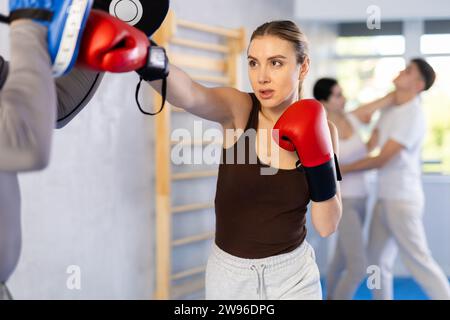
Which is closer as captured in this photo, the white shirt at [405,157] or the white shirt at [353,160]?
the white shirt at [405,157]

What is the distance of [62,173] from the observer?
3.10 m

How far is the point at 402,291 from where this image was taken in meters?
5.18

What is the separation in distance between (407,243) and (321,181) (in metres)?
2.05

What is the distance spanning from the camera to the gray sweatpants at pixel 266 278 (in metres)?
1.81

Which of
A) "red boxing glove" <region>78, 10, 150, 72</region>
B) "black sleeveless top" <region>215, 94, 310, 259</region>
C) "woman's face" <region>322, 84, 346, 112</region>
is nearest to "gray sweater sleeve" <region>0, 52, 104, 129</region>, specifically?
"red boxing glove" <region>78, 10, 150, 72</region>

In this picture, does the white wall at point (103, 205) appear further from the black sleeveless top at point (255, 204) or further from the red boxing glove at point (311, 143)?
the red boxing glove at point (311, 143)

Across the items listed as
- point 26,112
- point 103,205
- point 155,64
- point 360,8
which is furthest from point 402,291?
point 26,112

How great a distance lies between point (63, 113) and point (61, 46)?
418 mm

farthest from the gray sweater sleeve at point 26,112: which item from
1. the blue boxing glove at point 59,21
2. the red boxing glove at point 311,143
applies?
the red boxing glove at point 311,143

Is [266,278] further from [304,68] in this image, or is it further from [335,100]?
[335,100]

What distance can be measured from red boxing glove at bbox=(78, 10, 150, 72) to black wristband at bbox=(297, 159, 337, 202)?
1.99ft

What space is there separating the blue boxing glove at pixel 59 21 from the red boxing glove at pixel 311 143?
2.22 feet

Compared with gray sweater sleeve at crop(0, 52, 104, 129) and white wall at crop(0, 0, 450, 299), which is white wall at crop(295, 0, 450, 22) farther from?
gray sweater sleeve at crop(0, 52, 104, 129)

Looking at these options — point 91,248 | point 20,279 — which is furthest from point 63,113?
point 91,248
